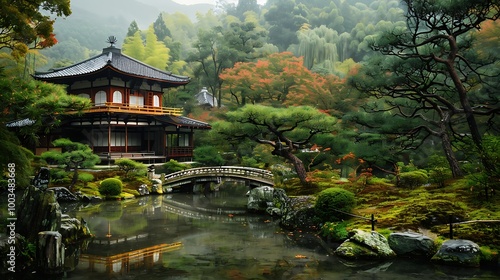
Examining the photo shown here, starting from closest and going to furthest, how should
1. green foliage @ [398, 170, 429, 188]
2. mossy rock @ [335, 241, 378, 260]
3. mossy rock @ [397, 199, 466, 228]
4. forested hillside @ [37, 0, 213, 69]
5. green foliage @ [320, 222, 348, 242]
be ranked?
mossy rock @ [335, 241, 378, 260] → mossy rock @ [397, 199, 466, 228] → green foliage @ [320, 222, 348, 242] → green foliage @ [398, 170, 429, 188] → forested hillside @ [37, 0, 213, 69]

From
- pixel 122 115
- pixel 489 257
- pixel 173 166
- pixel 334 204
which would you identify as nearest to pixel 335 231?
pixel 334 204

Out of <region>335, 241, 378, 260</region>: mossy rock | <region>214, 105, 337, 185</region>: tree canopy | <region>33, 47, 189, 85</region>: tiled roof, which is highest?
<region>33, 47, 189, 85</region>: tiled roof

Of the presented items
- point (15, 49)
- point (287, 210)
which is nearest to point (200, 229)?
point (287, 210)

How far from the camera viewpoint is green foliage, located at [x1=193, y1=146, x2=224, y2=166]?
32.3 metres

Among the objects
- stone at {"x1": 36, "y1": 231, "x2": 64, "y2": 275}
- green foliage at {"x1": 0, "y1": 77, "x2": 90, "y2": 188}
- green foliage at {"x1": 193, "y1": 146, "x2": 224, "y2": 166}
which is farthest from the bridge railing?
stone at {"x1": 36, "y1": 231, "x2": 64, "y2": 275}

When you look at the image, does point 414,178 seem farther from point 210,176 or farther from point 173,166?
point 173,166

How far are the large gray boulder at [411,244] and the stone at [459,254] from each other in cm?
41

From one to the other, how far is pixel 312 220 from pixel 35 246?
1000 centimetres

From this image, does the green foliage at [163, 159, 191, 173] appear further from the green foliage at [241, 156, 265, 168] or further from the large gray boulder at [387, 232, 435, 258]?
the large gray boulder at [387, 232, 435, 258]

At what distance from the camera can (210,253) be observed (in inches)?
491

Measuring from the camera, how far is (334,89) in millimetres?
28344

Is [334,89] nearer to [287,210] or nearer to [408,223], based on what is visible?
[287,210]

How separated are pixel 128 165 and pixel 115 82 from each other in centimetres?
968

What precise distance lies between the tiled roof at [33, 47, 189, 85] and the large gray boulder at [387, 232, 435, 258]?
25.0 m
